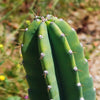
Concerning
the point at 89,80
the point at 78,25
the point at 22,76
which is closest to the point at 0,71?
the point at 22,76

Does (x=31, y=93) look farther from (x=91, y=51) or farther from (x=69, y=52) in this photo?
(x=91, y=51)

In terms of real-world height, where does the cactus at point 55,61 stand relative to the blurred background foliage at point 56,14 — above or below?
below

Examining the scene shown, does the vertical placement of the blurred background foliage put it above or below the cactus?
above

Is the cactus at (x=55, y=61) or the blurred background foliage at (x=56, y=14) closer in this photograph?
the cactus at (x=55, y=61)

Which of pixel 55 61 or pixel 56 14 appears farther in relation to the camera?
pixel 56 14

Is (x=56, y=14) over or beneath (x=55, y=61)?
over

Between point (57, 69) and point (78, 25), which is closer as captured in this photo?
point (57, 69)

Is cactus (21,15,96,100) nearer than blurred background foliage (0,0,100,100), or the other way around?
cactus (21,15,96,100)

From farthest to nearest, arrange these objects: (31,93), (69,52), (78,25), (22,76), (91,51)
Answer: (78,25)
(91,51)
(22,76)
(31,93)
(69,52)
